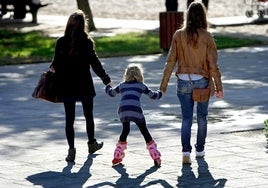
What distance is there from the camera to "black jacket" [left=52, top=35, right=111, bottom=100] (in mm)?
11648

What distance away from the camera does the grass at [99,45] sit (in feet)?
80.5

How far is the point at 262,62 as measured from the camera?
22.7 m

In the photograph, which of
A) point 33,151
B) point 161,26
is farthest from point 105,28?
point 33,151

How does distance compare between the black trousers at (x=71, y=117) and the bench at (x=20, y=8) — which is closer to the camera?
the black trousers at (x=71, y=117)

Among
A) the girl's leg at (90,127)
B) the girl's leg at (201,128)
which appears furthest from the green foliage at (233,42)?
the girl's leg at (201,128)

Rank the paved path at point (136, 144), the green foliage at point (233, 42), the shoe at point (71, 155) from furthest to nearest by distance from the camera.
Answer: the green foliage at point (233, 42) → the shoe at point (71, 155) → the paved path at point (136, 144)

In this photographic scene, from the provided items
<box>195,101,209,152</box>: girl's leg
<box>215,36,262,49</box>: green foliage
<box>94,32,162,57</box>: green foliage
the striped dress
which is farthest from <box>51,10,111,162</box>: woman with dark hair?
<box>215,36,262,49</box>: green foliage

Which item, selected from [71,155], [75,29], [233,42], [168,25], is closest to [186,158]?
[71,155]

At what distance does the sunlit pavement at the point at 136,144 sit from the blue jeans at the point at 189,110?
0.73 ft

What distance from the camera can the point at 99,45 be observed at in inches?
1043

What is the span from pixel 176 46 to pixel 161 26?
1421 centimetres

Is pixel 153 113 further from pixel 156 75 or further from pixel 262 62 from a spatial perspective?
pixel 262 62

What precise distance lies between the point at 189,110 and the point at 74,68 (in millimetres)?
1391

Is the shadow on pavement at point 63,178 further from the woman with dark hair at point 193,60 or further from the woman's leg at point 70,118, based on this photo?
the woman with dark hair at point 193,60
